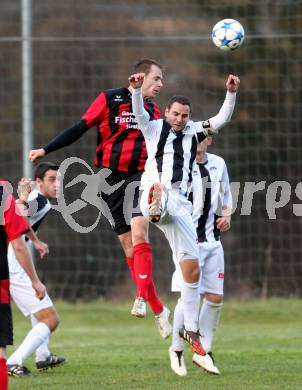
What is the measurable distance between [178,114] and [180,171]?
48 cm

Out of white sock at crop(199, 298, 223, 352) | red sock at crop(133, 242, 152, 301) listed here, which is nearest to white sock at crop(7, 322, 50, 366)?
red sock at crop(133, 242, 152, 301)

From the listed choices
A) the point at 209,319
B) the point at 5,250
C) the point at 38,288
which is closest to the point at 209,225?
the point at 209,319

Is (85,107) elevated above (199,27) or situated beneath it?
situated beneath

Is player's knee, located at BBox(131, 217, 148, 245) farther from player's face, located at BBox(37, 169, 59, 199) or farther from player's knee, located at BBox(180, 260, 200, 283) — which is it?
player's face, located at BBox(37, 169, 59, 199)

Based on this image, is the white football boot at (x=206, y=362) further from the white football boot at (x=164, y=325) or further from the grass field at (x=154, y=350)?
the white football boot at (x=164, y=325)

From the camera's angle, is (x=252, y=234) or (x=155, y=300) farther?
(x=252, y=234)

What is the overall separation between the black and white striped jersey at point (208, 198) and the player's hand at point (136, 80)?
1.79m

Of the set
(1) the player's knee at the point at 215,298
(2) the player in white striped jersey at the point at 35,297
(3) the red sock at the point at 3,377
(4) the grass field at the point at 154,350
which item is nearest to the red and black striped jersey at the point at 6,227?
(3) the red sock at the point at 3,377

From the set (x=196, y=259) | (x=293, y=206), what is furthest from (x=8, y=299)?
(x=293, y=206)

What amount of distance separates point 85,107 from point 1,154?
1832 mm

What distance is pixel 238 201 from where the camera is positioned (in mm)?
17391

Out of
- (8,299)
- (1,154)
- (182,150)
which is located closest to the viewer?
(8,299)

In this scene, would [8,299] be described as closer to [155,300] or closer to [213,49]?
[155,300]

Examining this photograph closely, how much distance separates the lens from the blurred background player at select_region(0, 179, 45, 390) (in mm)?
6961
